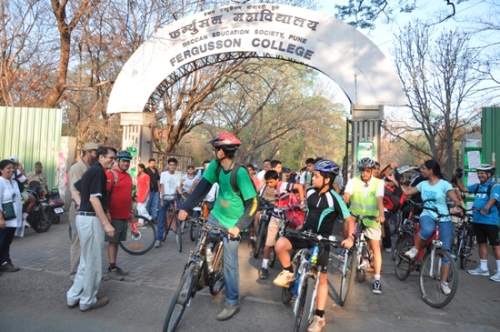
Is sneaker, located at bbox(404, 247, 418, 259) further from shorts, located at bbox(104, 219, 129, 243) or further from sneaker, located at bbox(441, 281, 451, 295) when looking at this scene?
shorts, located at bbox(104, 219, 129, 243)

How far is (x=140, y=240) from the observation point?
786 centimetres

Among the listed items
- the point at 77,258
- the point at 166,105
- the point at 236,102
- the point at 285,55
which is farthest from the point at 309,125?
the point at 77,258

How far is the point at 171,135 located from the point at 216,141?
52.7 ft

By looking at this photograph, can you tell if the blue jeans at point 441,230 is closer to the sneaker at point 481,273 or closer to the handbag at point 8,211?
the sneaker at point 481,273

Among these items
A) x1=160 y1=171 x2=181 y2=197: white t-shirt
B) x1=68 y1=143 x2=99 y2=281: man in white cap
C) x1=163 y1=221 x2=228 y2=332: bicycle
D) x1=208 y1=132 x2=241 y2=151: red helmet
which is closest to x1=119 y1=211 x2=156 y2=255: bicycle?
x1=160 y1=171 x2=181 y2=197: white t-shirt

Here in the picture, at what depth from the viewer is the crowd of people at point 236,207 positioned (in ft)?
14.6

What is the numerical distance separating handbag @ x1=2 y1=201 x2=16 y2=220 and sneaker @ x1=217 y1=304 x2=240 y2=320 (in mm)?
3557

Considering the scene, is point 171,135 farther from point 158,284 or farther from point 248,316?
point 248,316

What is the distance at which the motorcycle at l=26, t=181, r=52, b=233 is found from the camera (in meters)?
9.60

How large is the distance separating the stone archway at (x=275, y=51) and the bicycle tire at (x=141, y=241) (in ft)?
17.6

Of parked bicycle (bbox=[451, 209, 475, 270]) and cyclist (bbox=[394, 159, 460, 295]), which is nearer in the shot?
cyclist (bbox=[394, 159, 460, 295])

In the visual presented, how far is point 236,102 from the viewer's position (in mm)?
29656

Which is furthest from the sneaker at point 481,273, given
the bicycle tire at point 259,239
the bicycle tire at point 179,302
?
the bicycle tire at point 179,302

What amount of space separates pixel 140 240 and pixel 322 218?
4536mm
